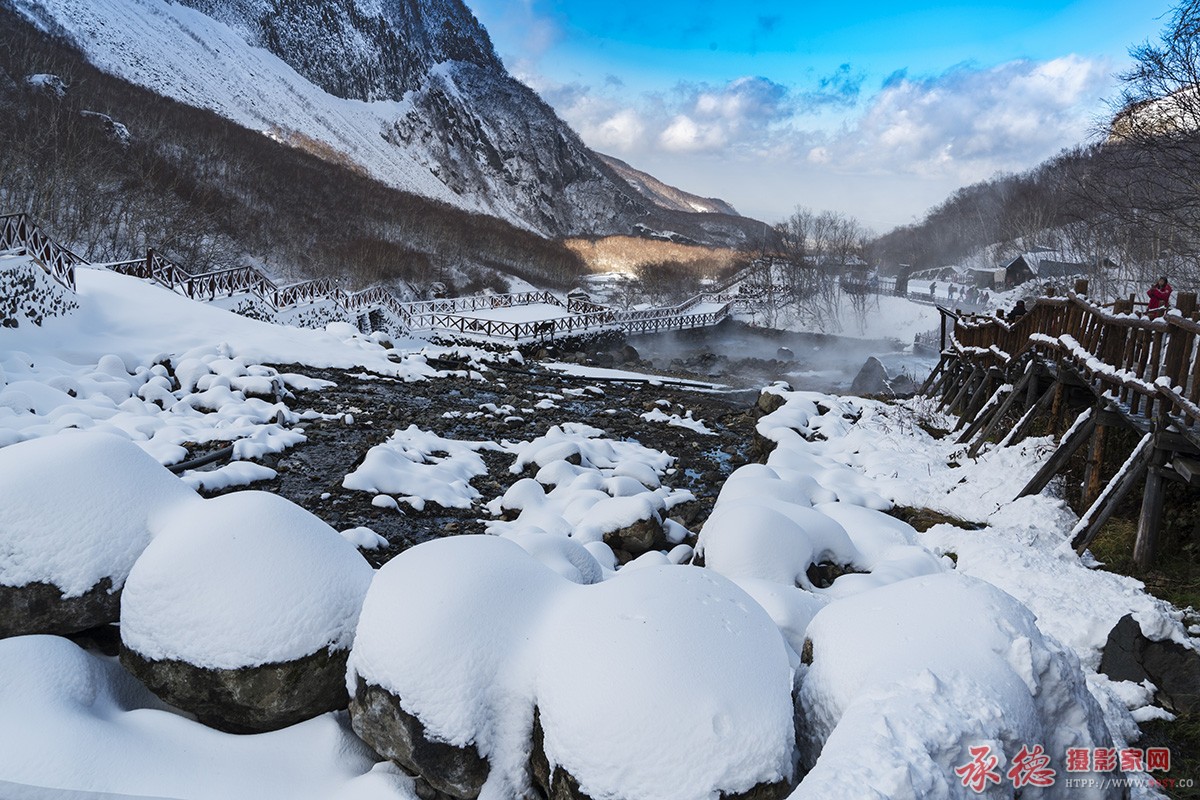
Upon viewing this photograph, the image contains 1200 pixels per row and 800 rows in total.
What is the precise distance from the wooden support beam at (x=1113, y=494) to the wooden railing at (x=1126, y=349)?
320mm

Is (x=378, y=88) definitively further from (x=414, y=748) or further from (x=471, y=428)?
(x=414, y=748)

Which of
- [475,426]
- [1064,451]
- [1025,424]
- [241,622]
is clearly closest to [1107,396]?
[1064,451]

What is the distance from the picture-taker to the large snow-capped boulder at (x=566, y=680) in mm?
2676

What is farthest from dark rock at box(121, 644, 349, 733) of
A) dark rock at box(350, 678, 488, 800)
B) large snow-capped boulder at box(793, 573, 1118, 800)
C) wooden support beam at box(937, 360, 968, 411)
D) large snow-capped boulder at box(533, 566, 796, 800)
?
wooden support beam at box(937, 360, 968, 411)

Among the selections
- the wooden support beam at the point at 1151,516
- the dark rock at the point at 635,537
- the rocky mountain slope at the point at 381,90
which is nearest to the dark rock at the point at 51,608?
the dark rock at the point at 635,537

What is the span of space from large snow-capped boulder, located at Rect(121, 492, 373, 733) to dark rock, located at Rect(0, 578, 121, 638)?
0.29m

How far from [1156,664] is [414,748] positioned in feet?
15.5

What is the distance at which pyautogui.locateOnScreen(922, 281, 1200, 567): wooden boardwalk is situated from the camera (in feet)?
18.6

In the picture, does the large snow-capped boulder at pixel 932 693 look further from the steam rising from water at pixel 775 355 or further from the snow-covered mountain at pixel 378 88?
the snow-covered mountain at pixel 378 88

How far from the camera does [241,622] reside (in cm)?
354

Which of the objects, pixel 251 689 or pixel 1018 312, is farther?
pixel 1018 312

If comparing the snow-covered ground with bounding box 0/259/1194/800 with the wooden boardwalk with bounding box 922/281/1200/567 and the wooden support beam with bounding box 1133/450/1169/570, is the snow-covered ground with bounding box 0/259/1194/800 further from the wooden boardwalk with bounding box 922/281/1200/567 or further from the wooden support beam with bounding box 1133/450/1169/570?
the wooden boardwalk with bounding box 922/281/1200/567

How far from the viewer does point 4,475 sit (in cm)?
398

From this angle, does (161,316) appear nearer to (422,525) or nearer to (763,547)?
(422,525)
